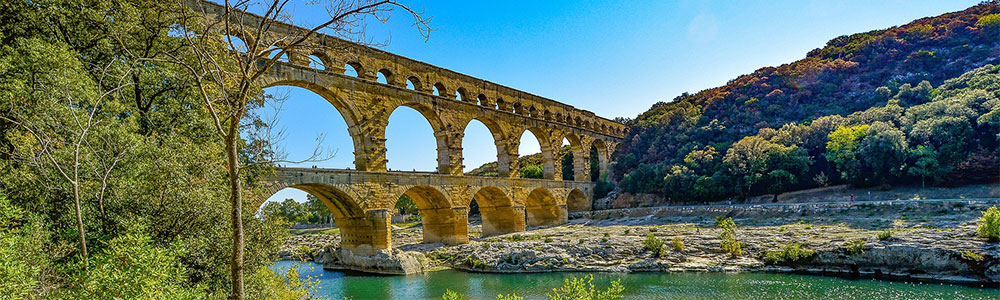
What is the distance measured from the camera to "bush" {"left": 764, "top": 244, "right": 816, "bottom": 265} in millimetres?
18109

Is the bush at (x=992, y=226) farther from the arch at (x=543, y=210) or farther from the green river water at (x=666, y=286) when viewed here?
the arch at (x=543, y=210)

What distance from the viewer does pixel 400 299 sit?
16.4 metres

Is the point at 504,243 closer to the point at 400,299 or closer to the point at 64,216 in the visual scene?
the point at 400,299

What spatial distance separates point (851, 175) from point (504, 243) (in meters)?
21.7

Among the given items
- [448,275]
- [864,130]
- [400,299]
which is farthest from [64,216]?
[864,130]

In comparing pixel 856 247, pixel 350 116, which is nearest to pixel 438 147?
pixel 350 116

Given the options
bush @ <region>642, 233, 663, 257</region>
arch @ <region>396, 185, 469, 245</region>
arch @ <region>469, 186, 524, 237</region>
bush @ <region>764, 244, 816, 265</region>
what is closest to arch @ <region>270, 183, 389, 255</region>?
arch @ <region>396, 185, 469, 245</region>

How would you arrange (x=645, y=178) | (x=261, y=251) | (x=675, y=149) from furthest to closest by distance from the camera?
(x=675, y=149) < (x=645, y=178) < (x=261, y=251)

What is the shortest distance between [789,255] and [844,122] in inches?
822

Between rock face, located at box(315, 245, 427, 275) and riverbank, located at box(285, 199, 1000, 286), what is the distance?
0.82 m

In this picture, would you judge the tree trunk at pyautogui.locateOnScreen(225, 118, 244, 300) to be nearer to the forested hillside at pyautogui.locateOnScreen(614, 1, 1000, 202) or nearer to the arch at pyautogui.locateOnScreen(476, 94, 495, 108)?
the arch at pyautogui.locateOnScreen(476, 94, 495, 108)

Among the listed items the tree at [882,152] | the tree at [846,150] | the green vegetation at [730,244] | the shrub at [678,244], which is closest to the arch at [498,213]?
the shrub at [678,244]

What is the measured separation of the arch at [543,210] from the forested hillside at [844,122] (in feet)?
26.2

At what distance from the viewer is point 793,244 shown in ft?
62.5
